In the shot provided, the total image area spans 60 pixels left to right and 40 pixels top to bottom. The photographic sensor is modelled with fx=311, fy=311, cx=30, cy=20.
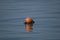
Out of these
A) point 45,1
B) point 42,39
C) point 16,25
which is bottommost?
point 42,39

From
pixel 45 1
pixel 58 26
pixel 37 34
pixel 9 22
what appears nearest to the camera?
pixel 37 34

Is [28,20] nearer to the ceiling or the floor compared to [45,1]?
nearer to the floor

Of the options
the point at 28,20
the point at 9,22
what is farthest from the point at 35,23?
the point at 9,22

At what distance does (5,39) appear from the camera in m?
16.5

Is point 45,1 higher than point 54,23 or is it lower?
higher

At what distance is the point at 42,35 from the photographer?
675 inches

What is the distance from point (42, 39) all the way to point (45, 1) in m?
18.7

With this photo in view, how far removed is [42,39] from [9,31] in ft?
8.51

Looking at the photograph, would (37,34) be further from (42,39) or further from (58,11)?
(58,11)

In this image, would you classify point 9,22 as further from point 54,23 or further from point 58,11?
point 58,11

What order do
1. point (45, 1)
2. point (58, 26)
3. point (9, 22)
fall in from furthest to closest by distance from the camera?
point (45, 1), point (9, 22), point (58, 26)

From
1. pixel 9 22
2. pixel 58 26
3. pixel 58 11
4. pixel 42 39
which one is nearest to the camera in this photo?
pixel 42 39

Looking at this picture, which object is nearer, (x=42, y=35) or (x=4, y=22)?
A: (x=42, y=35)

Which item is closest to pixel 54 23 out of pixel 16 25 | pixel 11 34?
pixel 16 25
